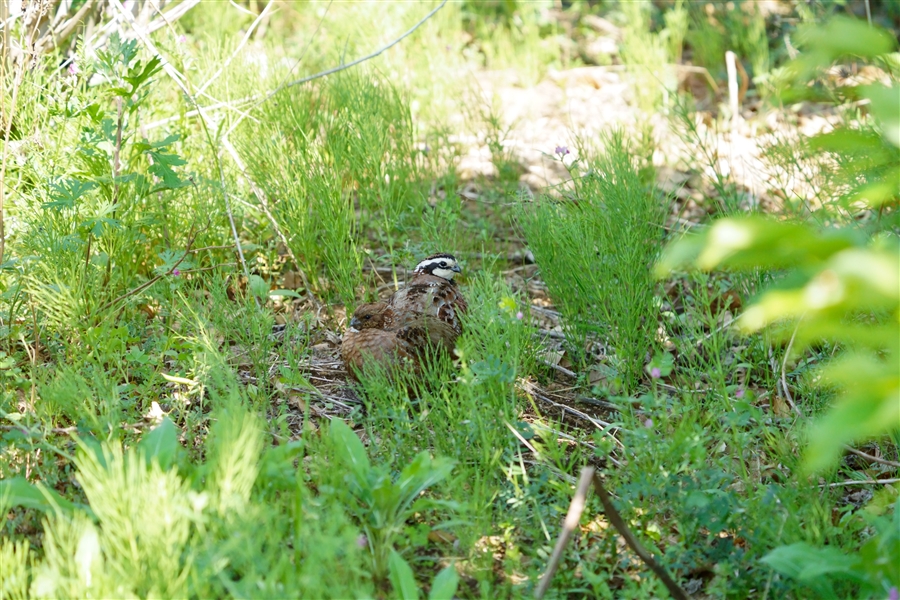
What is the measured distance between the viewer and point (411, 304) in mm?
3936

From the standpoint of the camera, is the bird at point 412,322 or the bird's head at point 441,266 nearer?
the bird at point 412,322

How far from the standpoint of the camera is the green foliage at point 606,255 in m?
3.62

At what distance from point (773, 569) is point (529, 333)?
146 cm

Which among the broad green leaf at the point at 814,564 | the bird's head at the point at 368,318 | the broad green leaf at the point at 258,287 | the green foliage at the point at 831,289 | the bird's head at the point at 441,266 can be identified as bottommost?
the broad green leaf at the point at 814,564

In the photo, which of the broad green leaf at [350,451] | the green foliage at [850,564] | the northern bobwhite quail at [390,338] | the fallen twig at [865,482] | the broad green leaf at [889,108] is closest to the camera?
the broad green leaf at [889,108]

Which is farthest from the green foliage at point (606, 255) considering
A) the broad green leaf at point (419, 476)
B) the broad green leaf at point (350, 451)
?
the broad green leaf at point (350, 451)

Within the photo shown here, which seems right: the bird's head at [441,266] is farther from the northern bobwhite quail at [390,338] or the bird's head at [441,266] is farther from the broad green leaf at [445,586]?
the broad green leaf at [445,586]

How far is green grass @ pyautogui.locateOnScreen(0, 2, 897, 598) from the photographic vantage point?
2.33 m

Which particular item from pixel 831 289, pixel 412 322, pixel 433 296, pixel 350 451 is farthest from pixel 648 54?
pixel 831 289

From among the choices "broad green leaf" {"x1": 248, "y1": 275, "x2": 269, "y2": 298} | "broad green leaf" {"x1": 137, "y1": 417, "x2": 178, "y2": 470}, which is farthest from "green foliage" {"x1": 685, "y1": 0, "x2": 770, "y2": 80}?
"broad green leaf" {"x1": 137, "y1": 417, "x2": 178, "y2": 470}

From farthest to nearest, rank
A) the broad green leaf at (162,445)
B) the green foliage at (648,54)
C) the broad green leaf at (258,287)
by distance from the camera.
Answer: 1. the green foliage at (648,54)
2. the broad green leaf at (258,287)
3. the broad green leaf at (162,445)

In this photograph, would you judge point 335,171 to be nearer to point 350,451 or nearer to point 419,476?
point 350,451

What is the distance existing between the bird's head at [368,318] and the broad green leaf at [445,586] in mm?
1627

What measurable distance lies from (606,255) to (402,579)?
194 centimetres
